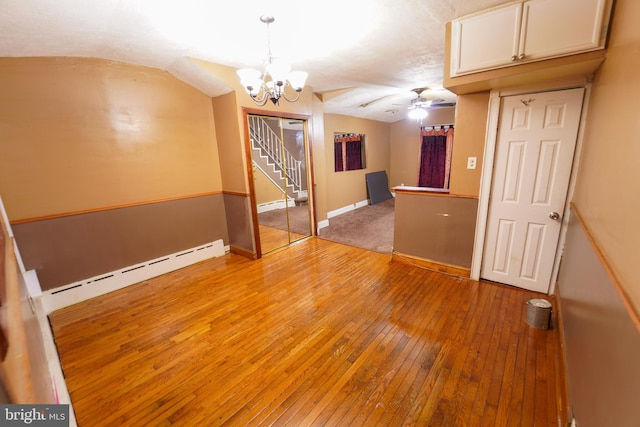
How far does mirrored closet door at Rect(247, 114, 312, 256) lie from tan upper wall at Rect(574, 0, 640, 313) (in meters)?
3.44

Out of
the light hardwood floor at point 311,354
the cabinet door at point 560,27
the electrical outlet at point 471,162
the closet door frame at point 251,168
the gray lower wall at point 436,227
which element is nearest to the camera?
the light hardwood floor at point 311,354

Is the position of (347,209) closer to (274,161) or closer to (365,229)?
(365,229)

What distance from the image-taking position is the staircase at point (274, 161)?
17.1ft

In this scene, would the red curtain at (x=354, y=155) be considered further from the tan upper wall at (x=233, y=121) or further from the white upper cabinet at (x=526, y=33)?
the white upper cabinet at (x=526, y=33)

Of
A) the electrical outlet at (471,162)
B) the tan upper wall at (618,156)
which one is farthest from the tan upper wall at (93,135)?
the tan upper wall at (618,156)

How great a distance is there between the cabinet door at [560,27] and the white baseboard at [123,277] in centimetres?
401

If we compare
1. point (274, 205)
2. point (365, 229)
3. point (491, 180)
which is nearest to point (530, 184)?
point (491, 180)

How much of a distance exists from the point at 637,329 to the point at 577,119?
2.18 m

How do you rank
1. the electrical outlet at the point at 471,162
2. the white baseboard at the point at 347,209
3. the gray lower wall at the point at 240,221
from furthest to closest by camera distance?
the white baseboard at the point at 347,209 → the gray lower wall at the point at 240,221 → the electrical outlet at the point at 471,162

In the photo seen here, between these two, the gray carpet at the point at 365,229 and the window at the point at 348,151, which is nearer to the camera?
the gray carpet at the point at 365,229

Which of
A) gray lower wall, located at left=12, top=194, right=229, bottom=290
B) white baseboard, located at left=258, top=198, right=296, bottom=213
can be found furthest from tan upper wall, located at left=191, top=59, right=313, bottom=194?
white baseboard, located at left=258, top=198, right=296, bottom=213

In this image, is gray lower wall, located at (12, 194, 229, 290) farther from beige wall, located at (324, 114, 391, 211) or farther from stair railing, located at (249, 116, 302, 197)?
beige wall, located at (324, 114, 391, 211)

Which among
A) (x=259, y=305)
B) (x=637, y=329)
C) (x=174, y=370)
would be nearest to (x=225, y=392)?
(x=174, y=370)

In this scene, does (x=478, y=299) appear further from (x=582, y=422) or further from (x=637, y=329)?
(x=637, y=329)
